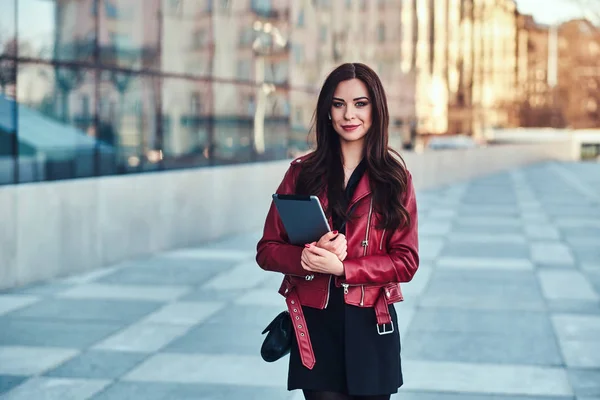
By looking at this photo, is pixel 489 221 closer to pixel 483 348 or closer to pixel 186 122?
pixel 186 122

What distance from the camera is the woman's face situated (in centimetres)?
339

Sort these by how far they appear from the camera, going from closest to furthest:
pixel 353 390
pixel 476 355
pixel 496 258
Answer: pixel 353 390, pixel 476 355, pixel 496 258

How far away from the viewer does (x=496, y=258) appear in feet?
42.9

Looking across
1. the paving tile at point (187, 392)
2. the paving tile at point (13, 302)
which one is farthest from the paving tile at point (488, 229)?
the paving tile at point (187, 392)

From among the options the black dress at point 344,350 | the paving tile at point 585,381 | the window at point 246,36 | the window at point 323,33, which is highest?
the window at point 323,33

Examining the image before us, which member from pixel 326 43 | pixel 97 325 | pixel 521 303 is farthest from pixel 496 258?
pixel 326 43

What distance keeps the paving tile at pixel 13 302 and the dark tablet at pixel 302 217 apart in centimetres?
612

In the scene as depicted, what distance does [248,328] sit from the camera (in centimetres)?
822

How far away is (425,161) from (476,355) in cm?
2315

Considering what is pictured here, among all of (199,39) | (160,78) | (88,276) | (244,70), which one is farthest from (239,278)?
(244,70)

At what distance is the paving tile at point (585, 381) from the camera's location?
6230 mm

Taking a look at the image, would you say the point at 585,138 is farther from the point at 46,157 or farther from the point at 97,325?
the point at 97,325

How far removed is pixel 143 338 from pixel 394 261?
471cm

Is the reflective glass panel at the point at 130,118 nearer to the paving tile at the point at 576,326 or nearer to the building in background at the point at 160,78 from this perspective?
the building in background at the point at 160,78
